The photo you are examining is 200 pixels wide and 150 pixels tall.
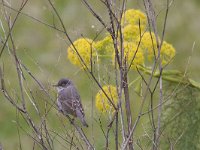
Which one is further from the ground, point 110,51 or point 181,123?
point 110,51

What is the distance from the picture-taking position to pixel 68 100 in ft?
16.0

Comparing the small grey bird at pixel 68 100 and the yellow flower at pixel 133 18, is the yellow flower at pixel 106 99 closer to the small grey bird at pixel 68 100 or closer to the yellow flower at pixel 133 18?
the yellow flower at pixel 133 18

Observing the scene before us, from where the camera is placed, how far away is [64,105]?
4676 mm

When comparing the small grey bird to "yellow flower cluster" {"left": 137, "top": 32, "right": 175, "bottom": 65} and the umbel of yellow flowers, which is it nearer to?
the umbel of yellow flowers

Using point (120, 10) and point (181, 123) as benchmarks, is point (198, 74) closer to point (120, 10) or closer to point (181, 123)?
point (181, 123)

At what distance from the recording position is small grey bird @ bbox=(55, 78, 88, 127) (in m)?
4.64

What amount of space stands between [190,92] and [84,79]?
10.3ft

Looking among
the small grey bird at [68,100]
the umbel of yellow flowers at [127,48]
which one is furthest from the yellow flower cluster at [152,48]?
the small grey bird at [68,100]

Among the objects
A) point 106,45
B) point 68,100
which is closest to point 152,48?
point 106,45

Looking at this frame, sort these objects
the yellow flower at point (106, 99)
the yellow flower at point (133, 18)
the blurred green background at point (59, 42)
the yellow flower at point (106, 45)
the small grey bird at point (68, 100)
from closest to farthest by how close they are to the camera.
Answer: the yellow flower at point (106, 99), the yellow flower at point (106, 45), the yellow flower at point (133, 18), the small grey bird at point (68, 100), the blurred green background at point (59, 42)

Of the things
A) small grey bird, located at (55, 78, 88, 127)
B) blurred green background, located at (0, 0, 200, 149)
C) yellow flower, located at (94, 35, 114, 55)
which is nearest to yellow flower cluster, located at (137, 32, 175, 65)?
yellow flower, located at (94, 35, 114, 55)

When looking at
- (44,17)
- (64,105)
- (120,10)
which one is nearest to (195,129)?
(64,105)

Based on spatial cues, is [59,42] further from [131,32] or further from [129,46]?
[129,46]

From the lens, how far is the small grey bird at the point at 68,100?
15.2ft
